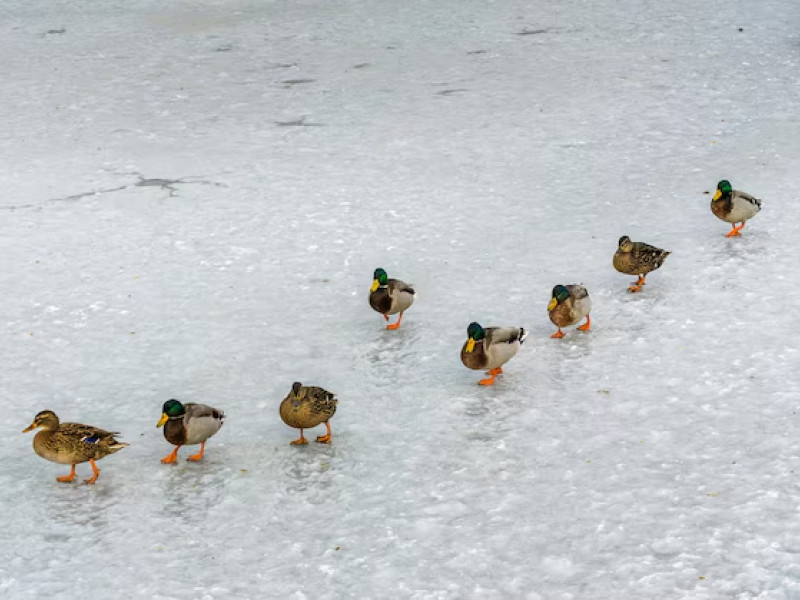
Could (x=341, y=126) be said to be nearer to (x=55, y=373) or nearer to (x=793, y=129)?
(x=793, y=129)

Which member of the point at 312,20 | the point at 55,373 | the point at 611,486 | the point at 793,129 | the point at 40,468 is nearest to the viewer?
the point at 611,486

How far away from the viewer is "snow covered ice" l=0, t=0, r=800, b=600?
480cm

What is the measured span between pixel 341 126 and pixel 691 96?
3.39 meters

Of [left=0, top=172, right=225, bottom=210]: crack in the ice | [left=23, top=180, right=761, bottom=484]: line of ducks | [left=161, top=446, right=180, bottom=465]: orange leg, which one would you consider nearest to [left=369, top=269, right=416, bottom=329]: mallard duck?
[left=23, top=180, right=761, bottom=484]: line of ducks

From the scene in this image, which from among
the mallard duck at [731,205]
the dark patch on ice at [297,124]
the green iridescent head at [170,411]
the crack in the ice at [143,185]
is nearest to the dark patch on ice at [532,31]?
the dark patch on ice at [297,124]

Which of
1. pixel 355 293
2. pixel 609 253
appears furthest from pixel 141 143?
pixel 609 253

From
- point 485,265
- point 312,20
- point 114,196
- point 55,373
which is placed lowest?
point 55,373

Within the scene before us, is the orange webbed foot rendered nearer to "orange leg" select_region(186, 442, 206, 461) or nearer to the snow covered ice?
the snow covered ice

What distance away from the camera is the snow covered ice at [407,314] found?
4.80 metres

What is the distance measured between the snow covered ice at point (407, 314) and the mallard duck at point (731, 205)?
0.65 feet

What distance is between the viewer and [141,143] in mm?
10477

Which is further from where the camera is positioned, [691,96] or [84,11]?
[84,11]

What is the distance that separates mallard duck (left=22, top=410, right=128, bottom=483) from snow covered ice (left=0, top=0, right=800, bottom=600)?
0.50ft

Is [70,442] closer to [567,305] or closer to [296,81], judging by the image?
[567,305]
